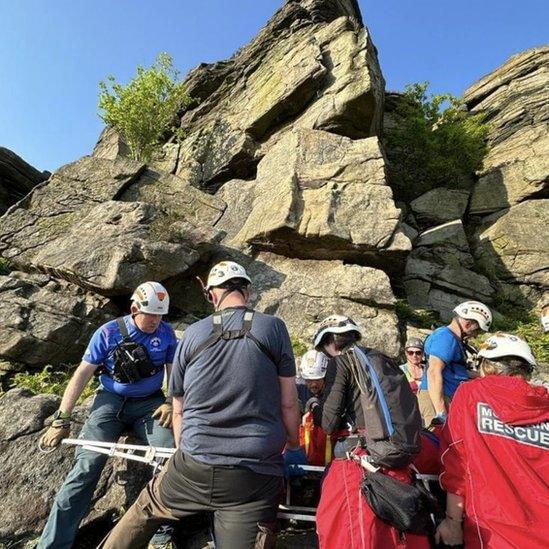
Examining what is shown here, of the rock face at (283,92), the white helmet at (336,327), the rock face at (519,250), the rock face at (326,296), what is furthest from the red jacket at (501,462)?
the rock face at (283,92)

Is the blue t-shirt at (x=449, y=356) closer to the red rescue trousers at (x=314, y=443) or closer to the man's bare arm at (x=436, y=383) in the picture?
the man's bare arm at (x=436, y=383)


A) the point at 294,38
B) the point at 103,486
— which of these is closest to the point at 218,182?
the point at 294,38

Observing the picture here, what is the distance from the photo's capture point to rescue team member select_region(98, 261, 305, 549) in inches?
130

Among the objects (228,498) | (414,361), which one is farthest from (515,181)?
(228,498)

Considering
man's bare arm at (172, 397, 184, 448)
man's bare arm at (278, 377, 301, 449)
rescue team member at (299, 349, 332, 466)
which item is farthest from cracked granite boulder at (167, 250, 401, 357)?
man's bare arm at (278, 377, 301, 449)

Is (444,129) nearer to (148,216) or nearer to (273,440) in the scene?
(148,216)

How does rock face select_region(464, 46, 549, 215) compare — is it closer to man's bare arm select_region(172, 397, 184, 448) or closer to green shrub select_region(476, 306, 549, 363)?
green shrub select_region(476, 306, 549, 363)

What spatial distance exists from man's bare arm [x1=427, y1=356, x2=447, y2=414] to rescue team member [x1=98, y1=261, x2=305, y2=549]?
2948mm

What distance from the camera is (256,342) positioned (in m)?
3.58

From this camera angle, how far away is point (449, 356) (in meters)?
6.04

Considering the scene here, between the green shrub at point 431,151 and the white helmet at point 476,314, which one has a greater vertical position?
the green shrub at point 431,151

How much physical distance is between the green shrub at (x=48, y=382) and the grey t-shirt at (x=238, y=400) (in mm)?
7070

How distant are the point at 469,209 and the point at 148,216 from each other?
16993mm

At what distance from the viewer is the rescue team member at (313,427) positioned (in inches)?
194
